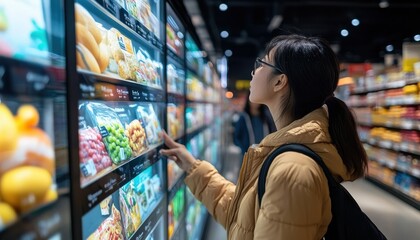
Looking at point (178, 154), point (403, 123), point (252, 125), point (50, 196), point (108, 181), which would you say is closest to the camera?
point (50, 196)

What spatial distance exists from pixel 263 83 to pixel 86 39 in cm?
74

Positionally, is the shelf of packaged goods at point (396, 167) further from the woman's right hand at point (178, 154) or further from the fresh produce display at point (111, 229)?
the fresh produce display at point (111, 229)

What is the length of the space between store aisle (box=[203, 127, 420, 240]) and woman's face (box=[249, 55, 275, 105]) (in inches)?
116

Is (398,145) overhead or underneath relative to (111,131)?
underneath

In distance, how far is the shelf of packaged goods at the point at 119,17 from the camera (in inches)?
41.1

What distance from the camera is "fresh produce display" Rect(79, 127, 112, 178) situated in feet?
3.00

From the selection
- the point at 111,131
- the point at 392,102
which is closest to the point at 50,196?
the point at 111,131

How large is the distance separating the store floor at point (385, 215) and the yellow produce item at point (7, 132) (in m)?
3.53

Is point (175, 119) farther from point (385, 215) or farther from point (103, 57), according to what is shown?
point (385, 215)

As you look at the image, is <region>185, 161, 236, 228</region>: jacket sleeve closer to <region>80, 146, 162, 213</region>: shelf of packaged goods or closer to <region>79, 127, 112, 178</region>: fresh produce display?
<region>80, 146, 162, 213</region>: shelf of packaged goods

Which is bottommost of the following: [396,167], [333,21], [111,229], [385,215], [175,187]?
[385,215]

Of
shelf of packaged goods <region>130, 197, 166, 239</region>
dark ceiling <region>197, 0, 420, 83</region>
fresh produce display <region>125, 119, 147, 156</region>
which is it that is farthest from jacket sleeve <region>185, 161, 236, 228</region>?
dark ceiling <region>197, 0, 420, 83</region>

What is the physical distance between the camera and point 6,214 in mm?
604

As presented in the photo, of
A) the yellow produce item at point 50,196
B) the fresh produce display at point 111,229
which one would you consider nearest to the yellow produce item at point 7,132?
the yellow produce item at point 50,196
